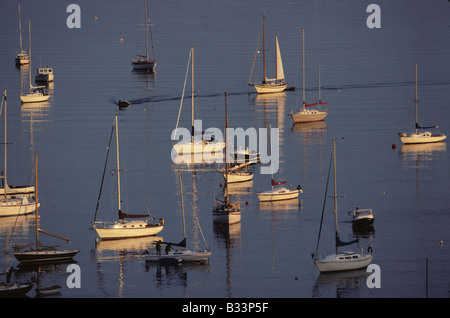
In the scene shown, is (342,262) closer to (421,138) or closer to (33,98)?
(421,138)

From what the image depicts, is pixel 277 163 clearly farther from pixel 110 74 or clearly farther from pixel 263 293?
pixel 110 74

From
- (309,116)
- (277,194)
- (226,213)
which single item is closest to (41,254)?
(226,213)

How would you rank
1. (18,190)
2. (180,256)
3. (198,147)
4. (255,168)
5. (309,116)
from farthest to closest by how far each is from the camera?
(309,116) < (198,147) < (255,168) < (18,190) < (180,256)

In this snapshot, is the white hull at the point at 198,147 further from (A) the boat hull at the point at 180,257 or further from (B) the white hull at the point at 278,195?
(A) the boat hull at the point at 180,257

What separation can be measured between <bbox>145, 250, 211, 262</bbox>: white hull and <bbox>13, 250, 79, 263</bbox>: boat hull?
4638 millimetres

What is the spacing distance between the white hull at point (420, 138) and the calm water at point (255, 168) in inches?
40.5

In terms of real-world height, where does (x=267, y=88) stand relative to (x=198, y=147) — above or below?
above

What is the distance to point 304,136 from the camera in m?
94.2

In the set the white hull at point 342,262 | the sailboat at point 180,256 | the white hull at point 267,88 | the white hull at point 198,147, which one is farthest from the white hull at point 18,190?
the white hull at point 267,88

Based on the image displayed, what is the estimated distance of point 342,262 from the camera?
53.1 meters

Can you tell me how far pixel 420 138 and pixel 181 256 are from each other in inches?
1620

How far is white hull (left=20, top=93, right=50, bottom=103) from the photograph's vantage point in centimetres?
11576

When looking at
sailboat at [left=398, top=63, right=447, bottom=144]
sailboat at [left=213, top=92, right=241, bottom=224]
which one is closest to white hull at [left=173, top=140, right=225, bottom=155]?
sailboat at [left=398, top=63, right=447, bottom=144]

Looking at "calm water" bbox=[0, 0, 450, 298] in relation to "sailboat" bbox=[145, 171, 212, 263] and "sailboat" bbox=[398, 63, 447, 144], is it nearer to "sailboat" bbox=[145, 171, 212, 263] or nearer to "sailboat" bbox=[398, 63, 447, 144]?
"sailboat" bbox=[145, 171, 212, 263]
